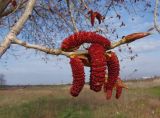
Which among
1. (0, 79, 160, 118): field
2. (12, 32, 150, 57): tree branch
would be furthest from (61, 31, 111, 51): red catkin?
(0, 79, 160, 118): field

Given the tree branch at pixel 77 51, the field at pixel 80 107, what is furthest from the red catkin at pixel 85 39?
the field at pixel 80 107

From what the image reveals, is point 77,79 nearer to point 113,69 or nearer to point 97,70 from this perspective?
point 97,70

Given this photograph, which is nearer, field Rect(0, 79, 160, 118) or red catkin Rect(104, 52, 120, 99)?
red catkin Rect(104, 52, 120, 99)

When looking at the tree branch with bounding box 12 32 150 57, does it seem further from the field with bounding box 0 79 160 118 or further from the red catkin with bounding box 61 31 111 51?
the field with bounding box 0 79 160 118

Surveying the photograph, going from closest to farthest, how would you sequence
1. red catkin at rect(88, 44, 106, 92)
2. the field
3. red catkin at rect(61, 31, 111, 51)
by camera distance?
red catkin at rect(88, 44, 106, 92)
red catkin at rect(61, 31, 111, 51)
the field

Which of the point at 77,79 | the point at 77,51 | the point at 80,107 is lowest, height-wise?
the point at 77,79

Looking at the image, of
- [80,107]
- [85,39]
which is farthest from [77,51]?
[80,107]

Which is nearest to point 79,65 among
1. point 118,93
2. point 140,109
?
point 118,93

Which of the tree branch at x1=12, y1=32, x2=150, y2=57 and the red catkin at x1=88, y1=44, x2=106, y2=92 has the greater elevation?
the tree branch at x1=12, y1=32, x2=150, y2=57

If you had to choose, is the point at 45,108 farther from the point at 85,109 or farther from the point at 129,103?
the point at 129,103

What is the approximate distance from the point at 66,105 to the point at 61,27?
12.2 metres

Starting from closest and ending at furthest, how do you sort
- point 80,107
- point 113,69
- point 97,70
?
point 97,70
point 113,69
point 80,107

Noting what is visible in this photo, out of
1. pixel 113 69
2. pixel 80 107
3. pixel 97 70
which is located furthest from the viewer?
pixel 80 107

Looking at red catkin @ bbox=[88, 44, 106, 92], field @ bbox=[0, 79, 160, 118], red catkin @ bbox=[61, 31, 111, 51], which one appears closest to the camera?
red catkin @ bbox=[88, 44, 106, 92]
